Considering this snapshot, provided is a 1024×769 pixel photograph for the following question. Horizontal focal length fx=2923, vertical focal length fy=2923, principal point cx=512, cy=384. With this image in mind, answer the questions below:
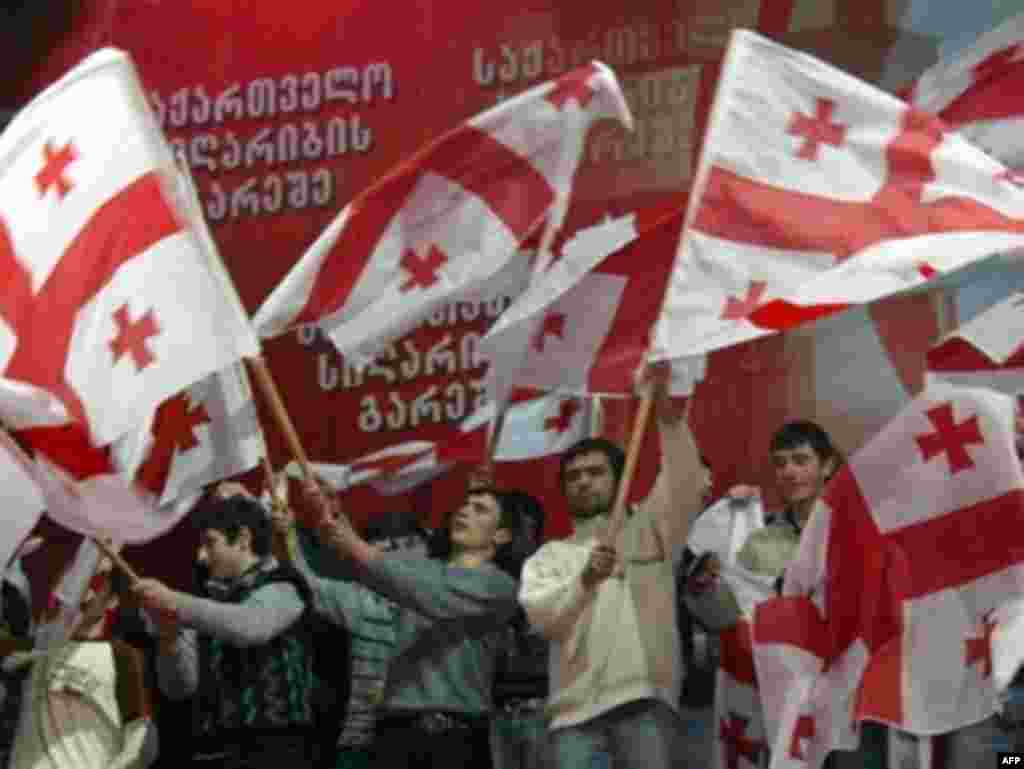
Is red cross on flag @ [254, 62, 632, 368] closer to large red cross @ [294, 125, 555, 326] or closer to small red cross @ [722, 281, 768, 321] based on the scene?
large red cross @ [294, 125, 555, 326]

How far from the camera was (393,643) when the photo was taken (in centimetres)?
727

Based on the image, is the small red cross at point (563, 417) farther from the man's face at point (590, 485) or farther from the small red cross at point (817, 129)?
the small red cross at point (817, 129)

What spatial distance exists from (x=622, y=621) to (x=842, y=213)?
1.07 meters

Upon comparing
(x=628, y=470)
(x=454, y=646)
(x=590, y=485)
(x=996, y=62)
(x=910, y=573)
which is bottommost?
(x=454, y=646)

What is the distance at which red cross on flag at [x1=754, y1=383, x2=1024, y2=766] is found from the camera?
6523 mm

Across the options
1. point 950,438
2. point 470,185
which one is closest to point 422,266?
point 470,185

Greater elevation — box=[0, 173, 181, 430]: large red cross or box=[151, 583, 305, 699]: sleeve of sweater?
box=[0, 173, 181, 430]: large red cross

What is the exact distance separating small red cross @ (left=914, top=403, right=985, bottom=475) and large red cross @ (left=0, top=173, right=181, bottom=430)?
1.80 m

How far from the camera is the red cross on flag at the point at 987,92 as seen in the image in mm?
Answer: 7246

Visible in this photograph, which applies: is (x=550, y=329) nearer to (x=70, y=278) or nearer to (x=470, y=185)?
(x=470, y=185)

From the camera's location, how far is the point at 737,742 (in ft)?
22.9

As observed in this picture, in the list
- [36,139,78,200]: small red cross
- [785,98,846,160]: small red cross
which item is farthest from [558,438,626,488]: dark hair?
[36,139,78,200]: small red cross

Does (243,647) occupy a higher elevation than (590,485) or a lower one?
lower

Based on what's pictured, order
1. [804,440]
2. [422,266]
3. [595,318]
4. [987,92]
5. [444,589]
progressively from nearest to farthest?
1. [444,589]
2. [804,440]
3. [422,266]
4. [987,92]
5. [595,318]
